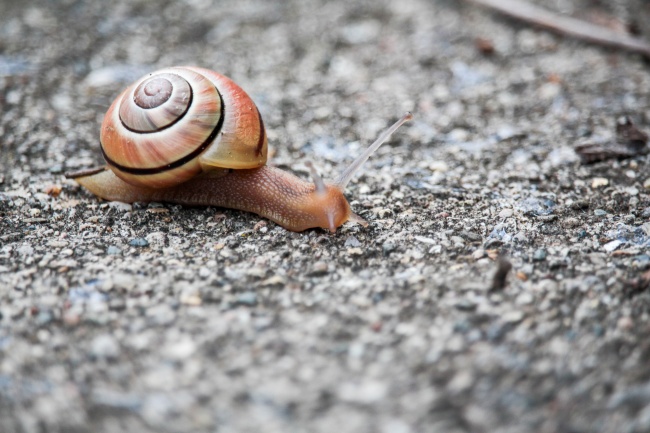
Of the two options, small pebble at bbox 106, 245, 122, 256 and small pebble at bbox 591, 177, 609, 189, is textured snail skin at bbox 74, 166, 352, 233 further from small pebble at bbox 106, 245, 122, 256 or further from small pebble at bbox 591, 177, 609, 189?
small pebble at bbox 591, 177, 609, 189

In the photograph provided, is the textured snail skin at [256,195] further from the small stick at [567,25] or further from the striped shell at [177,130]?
the small stick at [567,25]

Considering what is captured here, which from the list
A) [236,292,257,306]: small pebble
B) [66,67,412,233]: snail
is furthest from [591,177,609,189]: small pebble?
[236,292,257,306]: small pebble

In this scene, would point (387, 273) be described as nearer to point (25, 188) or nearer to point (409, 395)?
point (409, 395)

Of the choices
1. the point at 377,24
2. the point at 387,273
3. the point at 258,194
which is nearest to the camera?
the point at 387,273

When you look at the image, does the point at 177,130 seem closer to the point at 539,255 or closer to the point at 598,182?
the point at 539,255

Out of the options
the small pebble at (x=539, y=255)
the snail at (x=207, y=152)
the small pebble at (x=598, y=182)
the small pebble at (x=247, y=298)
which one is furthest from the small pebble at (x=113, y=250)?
the small pebble at (x=598, y=182)

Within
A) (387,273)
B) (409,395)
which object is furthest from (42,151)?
(409,395)
